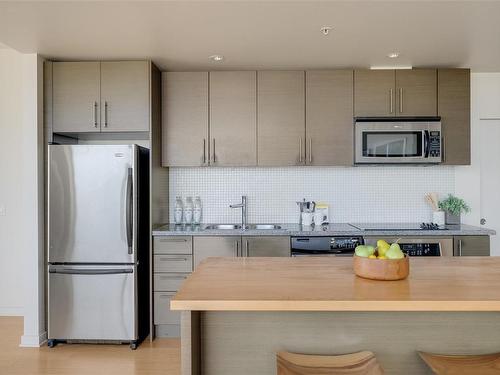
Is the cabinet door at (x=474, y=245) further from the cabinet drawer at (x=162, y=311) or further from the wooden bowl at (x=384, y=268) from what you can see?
the cabinet drawer at (x=162, y=311)

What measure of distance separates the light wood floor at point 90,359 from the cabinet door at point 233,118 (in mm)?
1724

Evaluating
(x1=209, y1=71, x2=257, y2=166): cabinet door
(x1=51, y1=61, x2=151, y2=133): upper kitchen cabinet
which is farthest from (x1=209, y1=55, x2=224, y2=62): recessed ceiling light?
(x1=51, y1=61, x2=151, y2=133): upper kitchen cabinet

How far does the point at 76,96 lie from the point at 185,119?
0.97m

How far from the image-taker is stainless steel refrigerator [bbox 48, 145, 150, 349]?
3285 millimetres

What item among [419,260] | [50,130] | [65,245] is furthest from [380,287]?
[50,130]

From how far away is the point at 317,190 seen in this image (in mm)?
4090

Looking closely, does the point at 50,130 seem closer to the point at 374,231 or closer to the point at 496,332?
the point at 374,231

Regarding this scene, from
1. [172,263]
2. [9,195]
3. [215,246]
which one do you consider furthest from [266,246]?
[9,195]

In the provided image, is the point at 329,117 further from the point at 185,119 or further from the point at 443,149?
the point at 185,119

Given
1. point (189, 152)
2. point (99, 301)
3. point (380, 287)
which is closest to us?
point (380, 287)

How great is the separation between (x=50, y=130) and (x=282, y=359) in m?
2.93

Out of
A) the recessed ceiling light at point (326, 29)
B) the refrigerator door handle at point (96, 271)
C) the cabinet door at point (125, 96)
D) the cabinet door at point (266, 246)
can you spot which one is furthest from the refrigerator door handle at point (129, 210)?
the recessed ceiling light at point (326, 29)

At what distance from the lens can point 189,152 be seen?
3.77 meters

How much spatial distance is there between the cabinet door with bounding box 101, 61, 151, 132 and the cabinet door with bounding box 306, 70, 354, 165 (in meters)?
1.50
